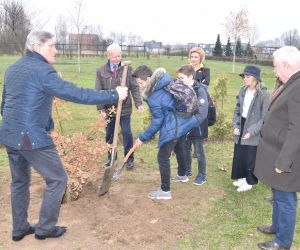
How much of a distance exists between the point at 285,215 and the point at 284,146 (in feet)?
2.53

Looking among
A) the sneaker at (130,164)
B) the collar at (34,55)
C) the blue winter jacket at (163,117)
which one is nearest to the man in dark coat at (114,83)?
the sneaker at (130,164)

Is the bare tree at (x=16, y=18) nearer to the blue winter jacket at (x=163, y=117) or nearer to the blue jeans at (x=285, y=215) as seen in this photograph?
the blue winter jacket at (x=163, y=117)

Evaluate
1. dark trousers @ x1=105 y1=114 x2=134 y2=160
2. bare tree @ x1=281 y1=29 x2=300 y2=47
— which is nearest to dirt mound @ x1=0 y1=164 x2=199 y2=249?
dark trousers @ x1=105 y1=114 x2=134 y2=160

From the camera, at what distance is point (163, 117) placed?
4.48 m

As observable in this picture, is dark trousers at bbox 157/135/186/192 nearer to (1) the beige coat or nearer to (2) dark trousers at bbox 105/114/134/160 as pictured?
(2) dark trousers at bbox 105/114/134/160

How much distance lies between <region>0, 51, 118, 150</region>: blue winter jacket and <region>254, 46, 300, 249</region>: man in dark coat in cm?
171

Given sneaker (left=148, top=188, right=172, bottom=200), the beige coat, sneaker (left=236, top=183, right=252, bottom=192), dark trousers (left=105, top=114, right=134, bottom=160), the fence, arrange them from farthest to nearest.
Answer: the fence, dark trousers (left=105, top=114, right=134, bottom=160), sneaker (left=236, top=183, right=252, bottom=192), sneaker (left=148, top=188, right=172, bottom=200), the beige coat

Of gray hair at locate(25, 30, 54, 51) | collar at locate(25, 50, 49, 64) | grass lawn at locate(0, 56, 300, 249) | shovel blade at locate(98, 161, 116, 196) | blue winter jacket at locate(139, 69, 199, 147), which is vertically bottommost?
grass lawn at locate(0, 56, 300, 249)

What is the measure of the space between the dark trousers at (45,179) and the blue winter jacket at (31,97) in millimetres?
134

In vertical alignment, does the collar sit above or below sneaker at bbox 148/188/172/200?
above

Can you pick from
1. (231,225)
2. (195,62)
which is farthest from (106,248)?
(195,62)

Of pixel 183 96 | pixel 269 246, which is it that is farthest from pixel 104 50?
pixel 269 246

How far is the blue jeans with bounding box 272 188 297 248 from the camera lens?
142 inches

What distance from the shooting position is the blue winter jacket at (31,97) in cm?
332
